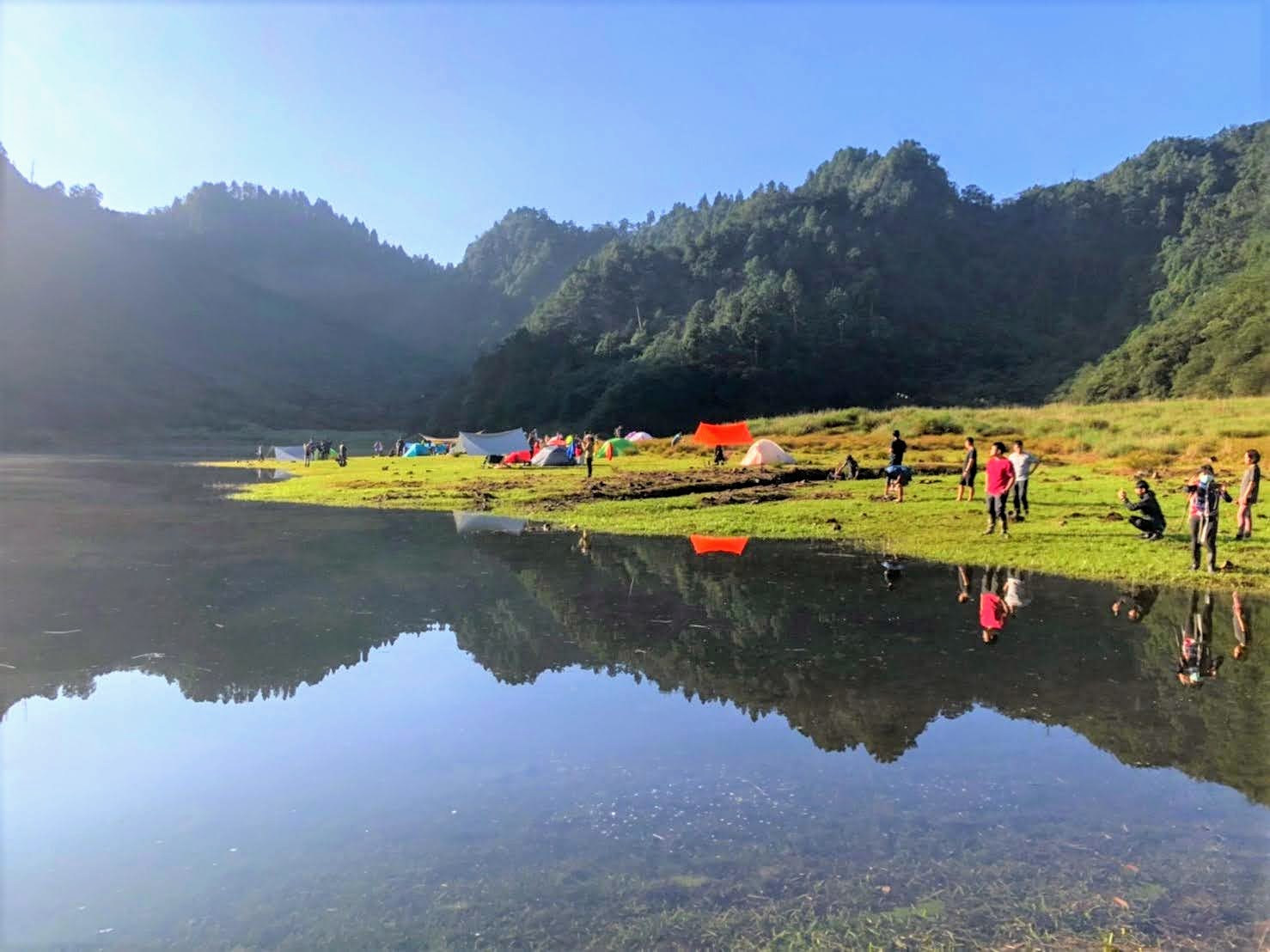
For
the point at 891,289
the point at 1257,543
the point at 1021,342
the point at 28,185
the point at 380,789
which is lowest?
the point at 380,789

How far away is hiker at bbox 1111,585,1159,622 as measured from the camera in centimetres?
1312

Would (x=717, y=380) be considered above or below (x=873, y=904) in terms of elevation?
above

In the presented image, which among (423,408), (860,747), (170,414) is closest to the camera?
(860,747)

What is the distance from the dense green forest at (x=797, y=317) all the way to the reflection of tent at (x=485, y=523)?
90027 millimetres

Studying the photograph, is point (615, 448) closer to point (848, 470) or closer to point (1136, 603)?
point (848, 470)

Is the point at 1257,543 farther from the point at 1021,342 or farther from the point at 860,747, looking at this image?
the point at 1021,342

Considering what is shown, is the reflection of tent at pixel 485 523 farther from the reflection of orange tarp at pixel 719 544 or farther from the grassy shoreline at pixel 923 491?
the reflection of orange tarp at pixel 719 544

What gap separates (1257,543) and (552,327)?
14333 centimetres

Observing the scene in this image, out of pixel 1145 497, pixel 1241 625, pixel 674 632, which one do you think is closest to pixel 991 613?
pixel 1241 625

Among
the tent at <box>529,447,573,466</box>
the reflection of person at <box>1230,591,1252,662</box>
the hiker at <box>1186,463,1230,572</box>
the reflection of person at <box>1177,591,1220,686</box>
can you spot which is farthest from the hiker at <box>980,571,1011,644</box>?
the tent at <box>529,447,573,466</box>

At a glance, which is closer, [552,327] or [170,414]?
[170,414]

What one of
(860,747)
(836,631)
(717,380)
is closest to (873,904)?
(860,747)

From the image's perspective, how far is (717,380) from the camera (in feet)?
422

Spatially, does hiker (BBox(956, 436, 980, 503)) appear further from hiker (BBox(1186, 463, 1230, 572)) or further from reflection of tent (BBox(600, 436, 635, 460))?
reflection of tent (BBox(600, 436, 635, 460))
